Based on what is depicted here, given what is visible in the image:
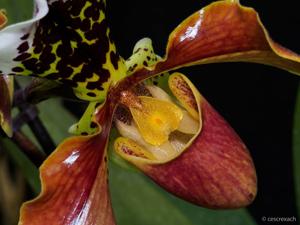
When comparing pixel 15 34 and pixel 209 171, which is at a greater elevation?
pixel 15 34

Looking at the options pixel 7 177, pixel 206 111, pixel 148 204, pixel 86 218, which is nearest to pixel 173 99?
pixel 206 111

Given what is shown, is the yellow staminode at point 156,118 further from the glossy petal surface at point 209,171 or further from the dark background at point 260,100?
the dark background at point 260,100

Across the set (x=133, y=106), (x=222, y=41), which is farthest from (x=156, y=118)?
(x=222, y=41)

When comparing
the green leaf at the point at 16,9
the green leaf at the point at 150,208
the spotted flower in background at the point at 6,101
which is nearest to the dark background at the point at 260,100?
the green leaf at the point at 150,208

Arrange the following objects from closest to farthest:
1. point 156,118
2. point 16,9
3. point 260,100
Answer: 1. point 156,118
2. point 16,9
3. point 260,100

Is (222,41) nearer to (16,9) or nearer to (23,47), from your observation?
(23,47)

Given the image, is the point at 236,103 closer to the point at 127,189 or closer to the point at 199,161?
the point at 127,189

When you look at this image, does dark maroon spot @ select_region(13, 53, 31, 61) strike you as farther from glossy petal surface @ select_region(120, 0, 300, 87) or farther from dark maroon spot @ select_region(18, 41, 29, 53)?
glossy petal surface @ select_region(120, 0, 300, 87)
